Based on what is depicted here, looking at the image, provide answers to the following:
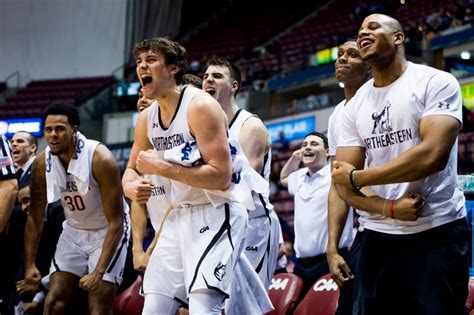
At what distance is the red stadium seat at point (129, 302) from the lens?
6621 mm

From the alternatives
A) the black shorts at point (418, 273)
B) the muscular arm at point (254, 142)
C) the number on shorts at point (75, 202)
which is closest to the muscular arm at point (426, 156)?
the black shorts at point (418, 273)

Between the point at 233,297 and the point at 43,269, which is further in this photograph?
the point at 43,269

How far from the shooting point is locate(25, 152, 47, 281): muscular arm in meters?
5.76

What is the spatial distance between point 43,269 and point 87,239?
52.0 inches

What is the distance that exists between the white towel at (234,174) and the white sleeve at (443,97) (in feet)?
3.41

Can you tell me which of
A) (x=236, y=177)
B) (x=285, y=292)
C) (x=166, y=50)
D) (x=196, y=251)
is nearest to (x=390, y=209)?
(x=236, y=177)

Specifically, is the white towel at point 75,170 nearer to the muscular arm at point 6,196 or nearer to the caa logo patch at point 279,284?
the muscular arm at point 6,196

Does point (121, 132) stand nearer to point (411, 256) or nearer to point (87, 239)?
point (87, 239)

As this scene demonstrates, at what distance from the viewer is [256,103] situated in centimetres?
1747

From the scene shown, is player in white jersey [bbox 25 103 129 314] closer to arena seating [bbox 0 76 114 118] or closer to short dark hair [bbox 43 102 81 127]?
short dark hair [bbox 43 102 81 127]

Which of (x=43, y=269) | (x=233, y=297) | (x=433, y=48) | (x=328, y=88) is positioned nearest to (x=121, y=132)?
(x=328, y=88)

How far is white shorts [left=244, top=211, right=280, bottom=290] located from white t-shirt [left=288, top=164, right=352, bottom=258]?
134cm

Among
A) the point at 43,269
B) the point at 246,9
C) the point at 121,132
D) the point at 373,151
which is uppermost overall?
the point at 246,9

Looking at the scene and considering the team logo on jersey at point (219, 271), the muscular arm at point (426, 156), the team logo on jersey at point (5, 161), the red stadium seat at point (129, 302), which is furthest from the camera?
the red stadium seat at point (129, 302)
